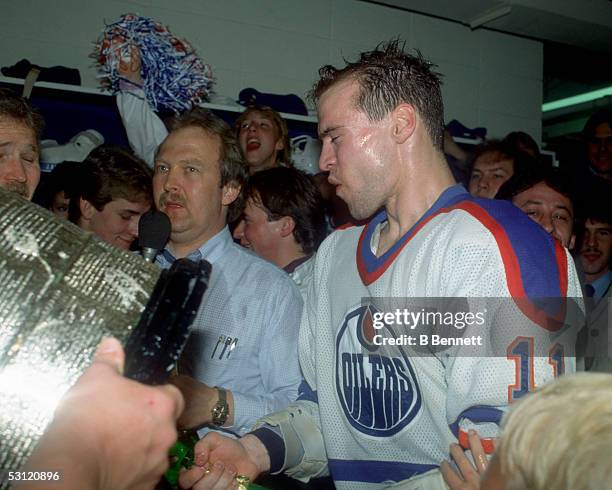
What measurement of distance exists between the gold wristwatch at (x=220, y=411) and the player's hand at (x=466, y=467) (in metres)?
0.84

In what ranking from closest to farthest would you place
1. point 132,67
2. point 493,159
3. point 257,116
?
1. point 493,159
2. point 132,67
3. point 257,116

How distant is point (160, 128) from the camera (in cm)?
379

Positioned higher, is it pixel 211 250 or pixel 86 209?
pixel 86 209

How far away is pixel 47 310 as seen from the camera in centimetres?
66

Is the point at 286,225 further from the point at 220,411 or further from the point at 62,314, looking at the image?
the point at 62,314

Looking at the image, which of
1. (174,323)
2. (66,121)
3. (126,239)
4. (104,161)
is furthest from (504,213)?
(66,121)

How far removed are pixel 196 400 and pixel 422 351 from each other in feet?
2.44

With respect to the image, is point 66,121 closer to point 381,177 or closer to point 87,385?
point 381,177

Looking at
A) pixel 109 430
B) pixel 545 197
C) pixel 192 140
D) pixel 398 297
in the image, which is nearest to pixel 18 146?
pixel 192 140

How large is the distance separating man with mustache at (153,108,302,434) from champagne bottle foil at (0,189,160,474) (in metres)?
1.03

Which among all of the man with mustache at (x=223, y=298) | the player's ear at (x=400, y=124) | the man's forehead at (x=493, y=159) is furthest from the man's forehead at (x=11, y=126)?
the man's forehead at (x=493, y=159)

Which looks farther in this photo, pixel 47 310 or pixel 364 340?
pixel 364 340

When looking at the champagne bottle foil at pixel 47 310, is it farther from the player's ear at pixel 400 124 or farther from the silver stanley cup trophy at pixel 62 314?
the player's ear at pixel 400 124

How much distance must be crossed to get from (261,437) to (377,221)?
727mm
